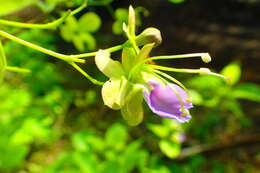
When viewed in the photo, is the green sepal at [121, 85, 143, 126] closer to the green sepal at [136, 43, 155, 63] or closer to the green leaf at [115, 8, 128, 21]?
the green sepal at [136, 43, 155, 63]

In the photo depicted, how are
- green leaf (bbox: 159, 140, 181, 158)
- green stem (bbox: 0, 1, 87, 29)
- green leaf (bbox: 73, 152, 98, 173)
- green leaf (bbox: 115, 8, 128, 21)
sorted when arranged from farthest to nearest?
green leaf (bbox: 159, 140, 181, 158) < green leaf (bbox: 73, 152, 98, 173) < green leaf (bbox: 115, 8, 128, 21) < green stem (bbox: 0, 1, 87, 29)

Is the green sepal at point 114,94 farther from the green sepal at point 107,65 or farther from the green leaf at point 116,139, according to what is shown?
the green leaf at point 116,139

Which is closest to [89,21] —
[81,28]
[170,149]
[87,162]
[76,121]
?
[81,28]

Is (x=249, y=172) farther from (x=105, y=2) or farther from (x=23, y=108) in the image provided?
(x=105, y=2)

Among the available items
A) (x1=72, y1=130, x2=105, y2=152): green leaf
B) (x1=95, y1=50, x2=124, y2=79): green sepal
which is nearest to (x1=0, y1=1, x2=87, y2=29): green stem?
(x1=95, y1=50, x2=124, y2=79): green sepal

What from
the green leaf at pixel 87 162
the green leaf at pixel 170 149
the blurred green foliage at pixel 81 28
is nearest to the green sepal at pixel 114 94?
the blurred green foliage at pixel 81 28

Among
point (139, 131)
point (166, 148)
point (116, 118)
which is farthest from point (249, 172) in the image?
point (166, 148)
